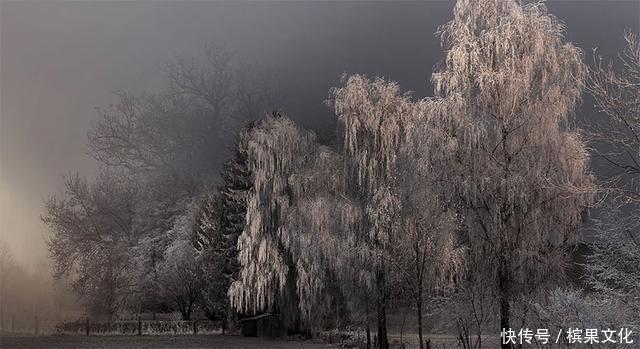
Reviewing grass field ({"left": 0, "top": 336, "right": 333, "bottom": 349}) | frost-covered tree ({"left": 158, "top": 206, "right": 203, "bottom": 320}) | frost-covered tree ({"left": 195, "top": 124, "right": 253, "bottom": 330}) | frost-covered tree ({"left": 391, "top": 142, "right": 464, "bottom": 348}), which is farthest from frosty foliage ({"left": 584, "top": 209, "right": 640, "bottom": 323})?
frost-covered tree ({"left": 158, "top": 206, "right": 203, "bottom": 320})

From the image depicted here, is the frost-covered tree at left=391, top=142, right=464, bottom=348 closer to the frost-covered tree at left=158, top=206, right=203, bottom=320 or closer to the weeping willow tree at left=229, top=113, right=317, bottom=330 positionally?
the weeping willow tree at left=229, top=113, right=317, bottom=330

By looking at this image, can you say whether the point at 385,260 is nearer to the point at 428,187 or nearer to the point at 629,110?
the point at 428,187

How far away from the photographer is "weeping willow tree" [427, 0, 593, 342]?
476 inches

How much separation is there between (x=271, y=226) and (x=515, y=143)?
32.3 feet

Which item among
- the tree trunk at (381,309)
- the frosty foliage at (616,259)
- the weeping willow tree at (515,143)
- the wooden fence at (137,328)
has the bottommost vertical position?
the wooden fence at (137,328)

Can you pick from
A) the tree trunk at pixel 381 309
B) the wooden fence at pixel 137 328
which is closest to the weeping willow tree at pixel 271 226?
the tree trunk at pixel 381 309

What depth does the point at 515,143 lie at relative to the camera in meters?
12.4

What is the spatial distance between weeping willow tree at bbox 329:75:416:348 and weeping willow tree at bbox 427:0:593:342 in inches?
125

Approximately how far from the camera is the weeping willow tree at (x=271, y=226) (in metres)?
19.5

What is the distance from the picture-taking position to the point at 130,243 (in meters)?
28.6

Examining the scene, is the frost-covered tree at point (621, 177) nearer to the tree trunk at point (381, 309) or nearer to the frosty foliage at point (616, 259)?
the frosty foliage at point (616, 259)

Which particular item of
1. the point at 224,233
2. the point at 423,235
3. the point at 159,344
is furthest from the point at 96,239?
the point at 423,235

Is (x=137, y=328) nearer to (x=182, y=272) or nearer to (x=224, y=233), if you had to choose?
(x=182, y=272)

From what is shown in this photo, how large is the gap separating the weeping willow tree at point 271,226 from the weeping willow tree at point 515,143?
309 inches
